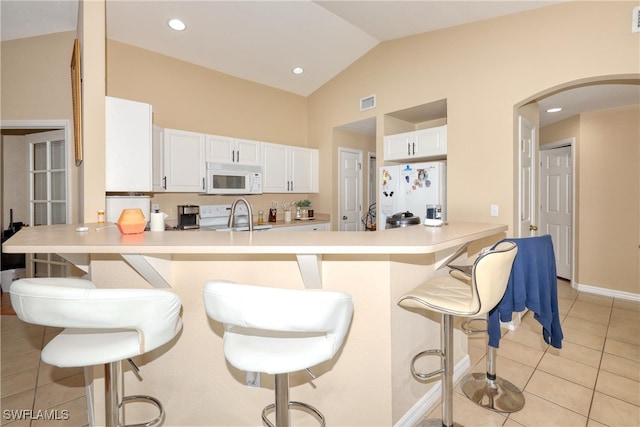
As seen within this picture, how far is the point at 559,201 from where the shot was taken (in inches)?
188

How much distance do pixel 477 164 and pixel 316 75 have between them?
2777mm

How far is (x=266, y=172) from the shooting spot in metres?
4.70

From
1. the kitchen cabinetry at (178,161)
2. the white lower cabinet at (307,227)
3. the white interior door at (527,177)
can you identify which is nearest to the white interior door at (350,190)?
the white lower cabinet at (307,227)

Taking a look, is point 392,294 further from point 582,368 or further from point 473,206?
point 473,206

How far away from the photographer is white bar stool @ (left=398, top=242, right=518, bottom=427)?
142 cm

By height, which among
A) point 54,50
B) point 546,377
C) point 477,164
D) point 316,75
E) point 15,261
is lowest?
point 546,377

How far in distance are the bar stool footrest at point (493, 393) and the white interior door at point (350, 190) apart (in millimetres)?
3164

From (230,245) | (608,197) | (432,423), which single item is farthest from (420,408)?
(608,197)

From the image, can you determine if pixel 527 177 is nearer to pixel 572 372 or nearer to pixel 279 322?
pixel 572 372

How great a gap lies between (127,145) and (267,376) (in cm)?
224

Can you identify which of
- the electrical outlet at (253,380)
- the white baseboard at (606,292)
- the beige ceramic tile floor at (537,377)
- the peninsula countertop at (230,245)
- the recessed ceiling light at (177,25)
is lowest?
the beige ceramic tile floor at (537,377)

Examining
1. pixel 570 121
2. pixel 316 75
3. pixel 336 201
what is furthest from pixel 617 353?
pixel 316 75

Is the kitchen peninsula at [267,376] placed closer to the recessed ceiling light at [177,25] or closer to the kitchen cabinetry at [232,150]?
the kitchen cabinetry at [232,150]

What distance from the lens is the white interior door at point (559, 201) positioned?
15.1 ft
